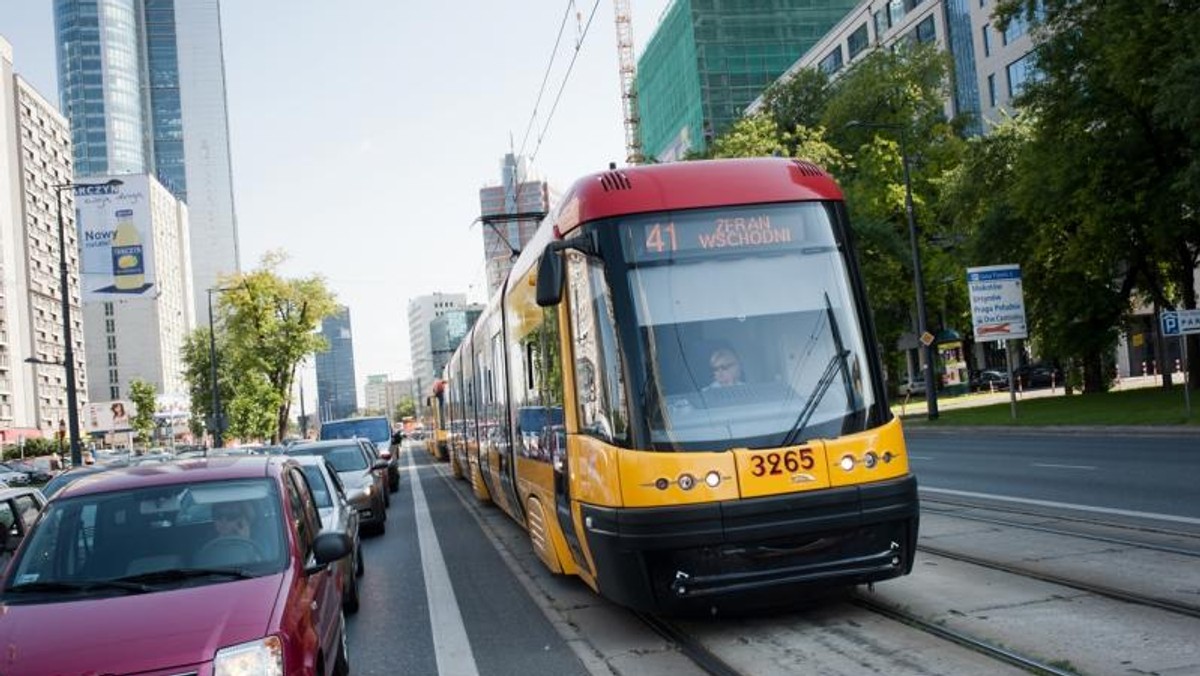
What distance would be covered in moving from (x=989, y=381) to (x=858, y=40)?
2468cm

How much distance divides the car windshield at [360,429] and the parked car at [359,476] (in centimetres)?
1215

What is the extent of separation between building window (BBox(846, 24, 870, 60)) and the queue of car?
231 ft

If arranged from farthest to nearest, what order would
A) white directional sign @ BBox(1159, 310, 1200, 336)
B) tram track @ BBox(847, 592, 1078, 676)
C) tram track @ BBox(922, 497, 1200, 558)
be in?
1. white directional sign @ BBox(1159, 310, 1200, 336)
2. tram track @ BBox(922, 497, 1200, 558)
3. tram track @ BBox(847, 592, 1078, 676)

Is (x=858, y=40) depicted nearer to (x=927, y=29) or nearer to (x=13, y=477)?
(x=927, y=29)

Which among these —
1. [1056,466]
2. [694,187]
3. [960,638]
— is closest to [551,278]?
[694,187]

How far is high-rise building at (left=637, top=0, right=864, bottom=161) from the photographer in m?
81.9

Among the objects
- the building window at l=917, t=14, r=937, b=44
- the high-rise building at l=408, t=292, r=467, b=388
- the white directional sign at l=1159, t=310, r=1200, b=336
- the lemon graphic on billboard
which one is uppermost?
the building window at l=917, t=14, r=937, b=44

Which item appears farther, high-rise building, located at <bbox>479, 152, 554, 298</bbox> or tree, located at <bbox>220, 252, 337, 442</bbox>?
tree, located at <bbox>220, 252, 337, 442</bbox>

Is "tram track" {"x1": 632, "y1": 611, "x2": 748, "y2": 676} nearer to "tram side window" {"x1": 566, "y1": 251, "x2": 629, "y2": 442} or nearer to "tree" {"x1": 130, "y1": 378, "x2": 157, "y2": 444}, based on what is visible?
"tram side window" {"x1": 566, "y1": 251, "x2": 629, "y2": 442}

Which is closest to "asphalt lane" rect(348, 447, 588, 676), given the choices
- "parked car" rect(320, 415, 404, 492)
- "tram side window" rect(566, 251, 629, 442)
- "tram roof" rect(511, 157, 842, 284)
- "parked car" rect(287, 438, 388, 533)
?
"parked car" rect(287, 438, 388, 533)

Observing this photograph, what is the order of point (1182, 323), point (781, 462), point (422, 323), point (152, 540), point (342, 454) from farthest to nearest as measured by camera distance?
point (422, 323) < point (1182, 323) < point (342, 454) < point (781, 462) < point (152, 540)

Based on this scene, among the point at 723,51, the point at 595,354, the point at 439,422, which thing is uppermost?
the point at 723,51

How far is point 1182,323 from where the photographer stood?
24375 millimetres

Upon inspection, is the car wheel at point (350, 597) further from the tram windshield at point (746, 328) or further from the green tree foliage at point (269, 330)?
the green tree foliage at point (269, 330)
